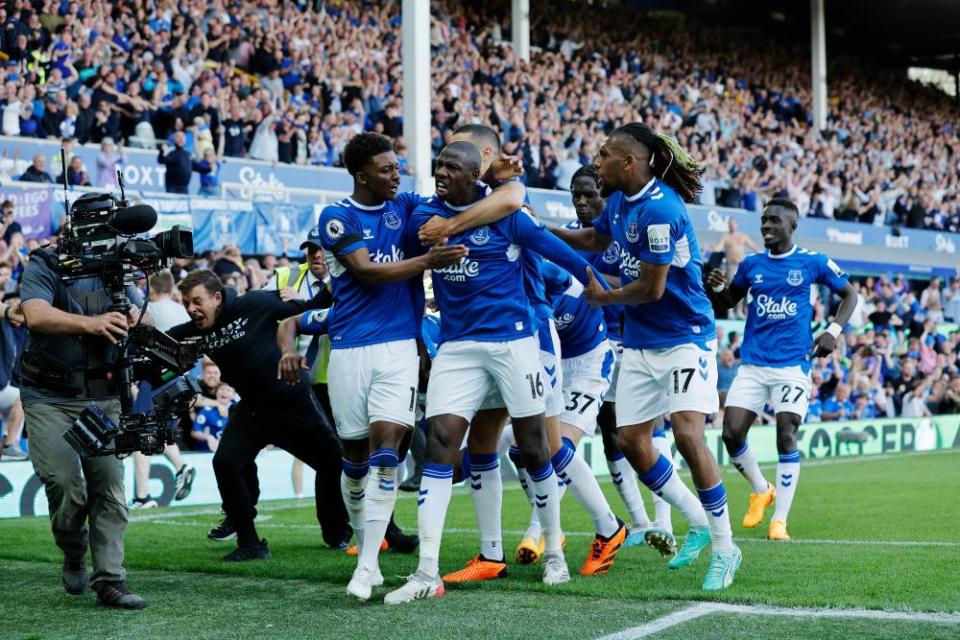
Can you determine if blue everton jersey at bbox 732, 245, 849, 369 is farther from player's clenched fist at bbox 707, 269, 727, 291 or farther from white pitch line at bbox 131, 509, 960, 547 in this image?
white pitch line at bbox 131, 509, 960, 547

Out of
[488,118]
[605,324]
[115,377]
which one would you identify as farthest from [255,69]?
[115,377]

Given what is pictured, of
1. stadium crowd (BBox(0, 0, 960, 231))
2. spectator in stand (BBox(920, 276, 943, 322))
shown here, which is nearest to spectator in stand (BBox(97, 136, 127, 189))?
stadium crowd (BBox(0, 0, 960, 231))

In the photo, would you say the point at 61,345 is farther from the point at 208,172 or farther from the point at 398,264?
the point at 208,172

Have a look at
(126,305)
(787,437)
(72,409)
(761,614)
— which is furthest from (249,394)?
(787,437)

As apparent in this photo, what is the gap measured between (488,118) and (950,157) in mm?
19403

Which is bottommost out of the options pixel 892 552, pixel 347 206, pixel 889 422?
pixel 889 422

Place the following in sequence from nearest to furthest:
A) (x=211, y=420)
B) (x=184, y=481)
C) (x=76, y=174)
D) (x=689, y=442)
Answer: (x=689, y=442) → (x=184, y=481) → (x=211, y=420) → (x=76, y=174)

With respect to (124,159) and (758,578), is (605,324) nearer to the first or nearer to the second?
(758,578)

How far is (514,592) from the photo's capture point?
6.44 metres

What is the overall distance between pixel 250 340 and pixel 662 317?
9.07 feet

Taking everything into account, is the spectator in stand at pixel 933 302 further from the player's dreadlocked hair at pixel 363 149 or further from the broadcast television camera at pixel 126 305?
the broadcast television camera at pixel 126 305

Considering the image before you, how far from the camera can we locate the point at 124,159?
16734 millimetres

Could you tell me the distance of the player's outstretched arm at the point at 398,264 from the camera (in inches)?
246

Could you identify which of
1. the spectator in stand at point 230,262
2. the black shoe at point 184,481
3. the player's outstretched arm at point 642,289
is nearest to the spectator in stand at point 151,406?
the black shoe at point 184,481
